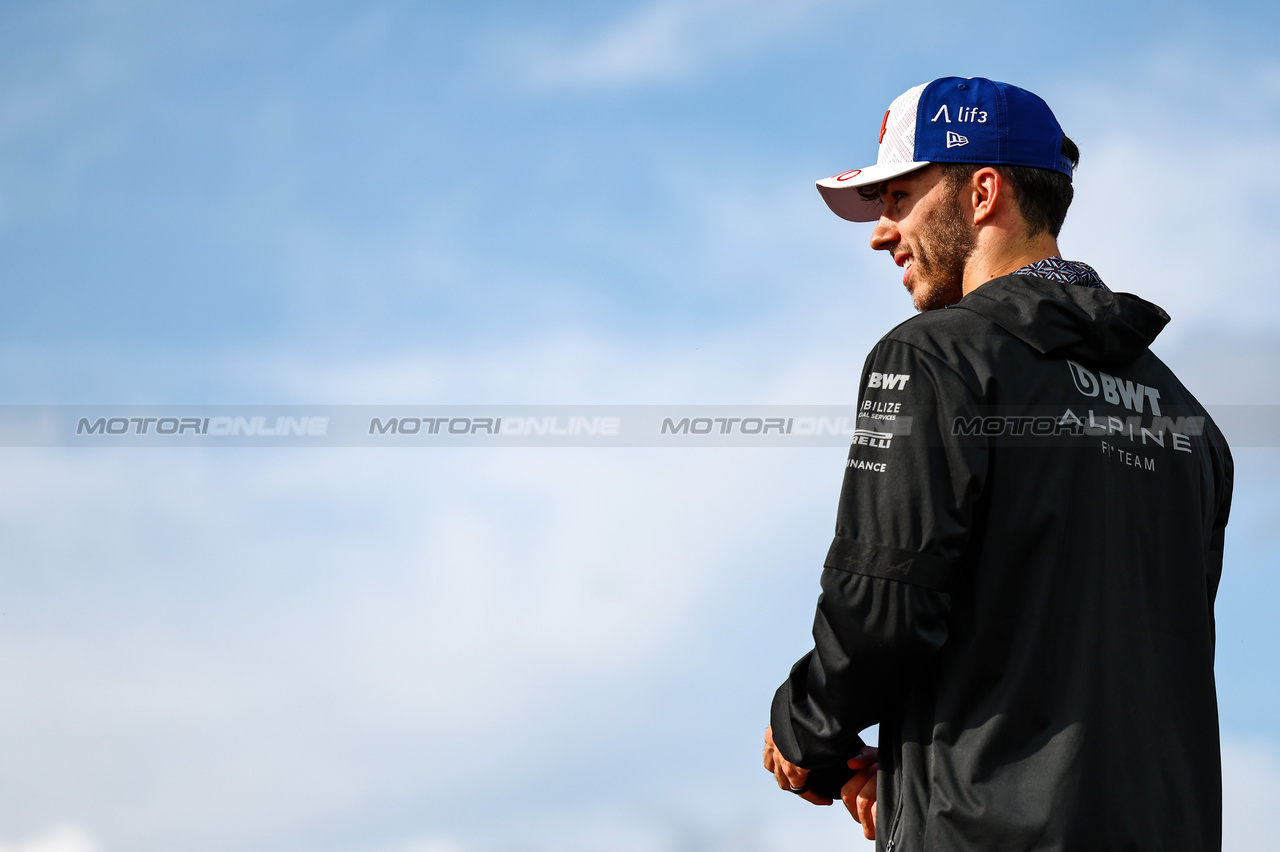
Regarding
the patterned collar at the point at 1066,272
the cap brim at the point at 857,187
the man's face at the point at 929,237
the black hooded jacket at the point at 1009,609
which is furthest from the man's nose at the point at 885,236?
the black hooded jacket at the point at 1009,609

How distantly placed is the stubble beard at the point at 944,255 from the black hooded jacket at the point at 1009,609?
0.44 m

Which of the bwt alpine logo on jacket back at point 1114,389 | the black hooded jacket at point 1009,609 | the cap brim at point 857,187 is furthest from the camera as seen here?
the cap brim at point 857,187

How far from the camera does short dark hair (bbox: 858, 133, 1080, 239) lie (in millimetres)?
3689

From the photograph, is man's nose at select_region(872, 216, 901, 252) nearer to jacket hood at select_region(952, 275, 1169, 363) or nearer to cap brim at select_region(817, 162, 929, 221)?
cap brim at select_region(817, 162, 929, 221)

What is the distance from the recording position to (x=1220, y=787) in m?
3.33

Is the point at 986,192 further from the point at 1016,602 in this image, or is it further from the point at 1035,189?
the point at 1016,602

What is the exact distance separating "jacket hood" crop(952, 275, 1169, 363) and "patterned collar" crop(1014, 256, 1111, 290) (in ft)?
0.36

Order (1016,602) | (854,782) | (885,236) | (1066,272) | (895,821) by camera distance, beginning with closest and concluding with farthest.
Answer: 1. (1016,602)
2. (895,821)
3. (854,782)
4. (1066,272)
5. (885,236)

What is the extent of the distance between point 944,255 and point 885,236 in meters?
0.28

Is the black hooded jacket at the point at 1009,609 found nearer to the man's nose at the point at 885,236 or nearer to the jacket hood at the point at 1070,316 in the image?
the jacket hood at the point at 1070,316

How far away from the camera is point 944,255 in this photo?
370 centimetres

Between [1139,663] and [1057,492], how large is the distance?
0.53 metres

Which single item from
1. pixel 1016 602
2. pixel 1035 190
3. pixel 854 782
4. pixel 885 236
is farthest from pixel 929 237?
pixel 854 782

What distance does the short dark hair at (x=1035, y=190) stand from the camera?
3.69 meters
